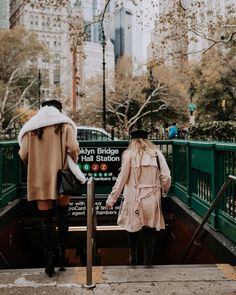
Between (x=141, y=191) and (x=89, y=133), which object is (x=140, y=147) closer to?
(x=141, y=191)

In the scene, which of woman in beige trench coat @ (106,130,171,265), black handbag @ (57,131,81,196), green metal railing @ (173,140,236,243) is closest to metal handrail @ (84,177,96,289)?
black handbag @ (57,131,81,196)

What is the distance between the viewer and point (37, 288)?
3855 millimetres

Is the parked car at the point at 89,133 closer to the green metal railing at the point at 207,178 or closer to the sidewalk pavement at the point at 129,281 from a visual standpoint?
the green metal railing at the point at 207,178

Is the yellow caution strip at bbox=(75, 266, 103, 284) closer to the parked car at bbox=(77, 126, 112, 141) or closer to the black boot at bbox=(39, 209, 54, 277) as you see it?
the black boot at bbox=(39, 209, 54, 277)

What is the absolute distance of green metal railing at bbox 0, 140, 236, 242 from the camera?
5.17 metres

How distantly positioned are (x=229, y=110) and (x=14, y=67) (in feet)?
71.3

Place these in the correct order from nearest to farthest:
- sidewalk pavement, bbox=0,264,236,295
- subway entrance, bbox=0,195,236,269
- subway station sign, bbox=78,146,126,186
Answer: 1. sidewalk pavement, bbox=0,264,236,295
2. subway entrance, bbox=0,195,236,269
3. subway station sign, bbox=78,146,126,186

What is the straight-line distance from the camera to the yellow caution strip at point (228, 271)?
13.4ft

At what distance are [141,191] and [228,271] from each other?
1.32 meters

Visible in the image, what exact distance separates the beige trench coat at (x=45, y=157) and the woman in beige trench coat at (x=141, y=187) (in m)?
0.82

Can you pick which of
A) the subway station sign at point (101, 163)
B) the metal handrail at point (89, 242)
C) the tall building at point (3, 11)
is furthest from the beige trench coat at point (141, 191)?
the tall building at point (3, 11)

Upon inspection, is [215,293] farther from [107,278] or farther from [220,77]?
[220,77]

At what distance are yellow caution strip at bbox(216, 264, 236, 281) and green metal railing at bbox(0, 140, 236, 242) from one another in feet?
1.68

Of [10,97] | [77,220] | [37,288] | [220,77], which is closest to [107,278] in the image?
[37,288]
